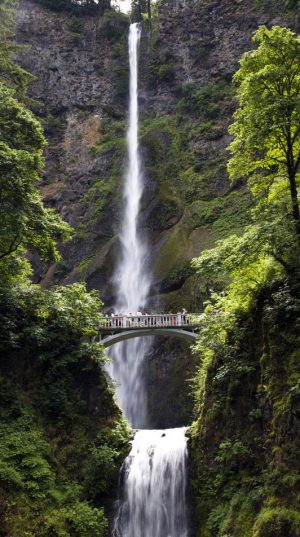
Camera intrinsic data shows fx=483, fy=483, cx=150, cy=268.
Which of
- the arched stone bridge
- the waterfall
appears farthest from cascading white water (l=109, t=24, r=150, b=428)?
the arched stone bridge

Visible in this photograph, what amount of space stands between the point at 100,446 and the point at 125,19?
41.9 meters

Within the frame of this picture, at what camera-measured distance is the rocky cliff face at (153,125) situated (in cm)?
3014

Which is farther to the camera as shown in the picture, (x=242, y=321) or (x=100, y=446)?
(x=100, y=446)

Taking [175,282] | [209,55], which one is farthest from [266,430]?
[209,55]

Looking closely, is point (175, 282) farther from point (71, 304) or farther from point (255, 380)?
point (255, 380)

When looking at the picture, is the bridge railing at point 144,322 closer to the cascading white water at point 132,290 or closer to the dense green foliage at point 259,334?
the cascading white water at point 132,290

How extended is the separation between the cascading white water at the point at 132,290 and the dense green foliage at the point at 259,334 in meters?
9.09

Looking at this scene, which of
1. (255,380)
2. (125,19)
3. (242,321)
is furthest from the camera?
(125,19)

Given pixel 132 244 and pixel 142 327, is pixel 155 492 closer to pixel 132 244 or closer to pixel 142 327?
pixel 142 327

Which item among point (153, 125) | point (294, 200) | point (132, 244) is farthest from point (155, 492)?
point (153, 125)

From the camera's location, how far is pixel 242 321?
43.5 ft

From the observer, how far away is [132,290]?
2866 cm

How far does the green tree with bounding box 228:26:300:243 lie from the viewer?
1110 cm

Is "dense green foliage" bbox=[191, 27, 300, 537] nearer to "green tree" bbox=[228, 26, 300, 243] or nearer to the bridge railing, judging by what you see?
"green tree" bbox=[228, 26, 300, 243]
